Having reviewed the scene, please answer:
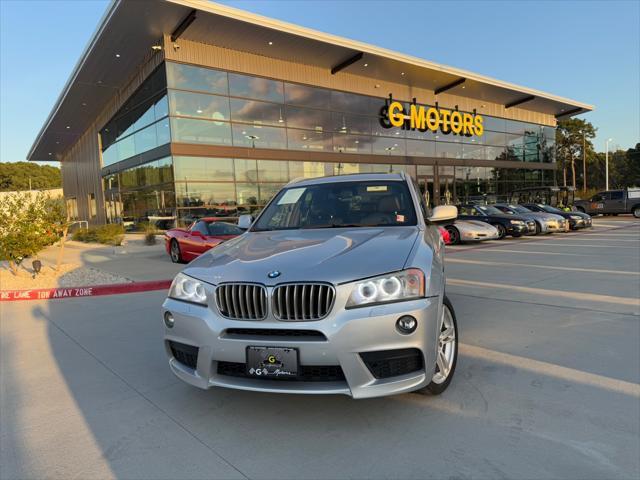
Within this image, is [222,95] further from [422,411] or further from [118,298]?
[422,411]

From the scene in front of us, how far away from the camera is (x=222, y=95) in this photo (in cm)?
2009

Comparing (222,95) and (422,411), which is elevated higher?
(222,95)

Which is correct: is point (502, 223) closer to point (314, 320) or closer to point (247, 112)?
point (247, 112)

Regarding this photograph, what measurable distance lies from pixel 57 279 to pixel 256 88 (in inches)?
576

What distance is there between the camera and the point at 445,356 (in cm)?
331

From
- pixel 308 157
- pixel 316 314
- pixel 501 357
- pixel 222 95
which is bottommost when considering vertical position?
pixel 501 357

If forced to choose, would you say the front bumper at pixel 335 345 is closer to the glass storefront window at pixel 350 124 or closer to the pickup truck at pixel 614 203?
the glass storefront window at pixel 350 124

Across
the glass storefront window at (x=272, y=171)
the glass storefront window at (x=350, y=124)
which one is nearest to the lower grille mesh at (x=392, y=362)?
the glass storefront window at (x=272, y=171)

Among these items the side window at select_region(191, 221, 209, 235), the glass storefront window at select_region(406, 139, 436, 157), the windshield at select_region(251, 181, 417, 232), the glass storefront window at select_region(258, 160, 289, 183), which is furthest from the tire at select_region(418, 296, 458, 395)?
the glass storefront window at select_region(406, 139, 436, 157)

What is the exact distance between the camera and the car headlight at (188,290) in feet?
9.58

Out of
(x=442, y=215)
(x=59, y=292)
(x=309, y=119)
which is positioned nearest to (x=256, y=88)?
(x=309, y=119)

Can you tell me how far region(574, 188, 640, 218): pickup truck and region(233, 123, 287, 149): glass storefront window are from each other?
22.6 m

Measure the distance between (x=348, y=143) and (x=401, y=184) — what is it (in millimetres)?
21289

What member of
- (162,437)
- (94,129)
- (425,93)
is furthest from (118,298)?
(94,129)
